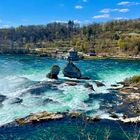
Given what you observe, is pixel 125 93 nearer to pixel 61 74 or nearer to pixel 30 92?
pixel 30 92

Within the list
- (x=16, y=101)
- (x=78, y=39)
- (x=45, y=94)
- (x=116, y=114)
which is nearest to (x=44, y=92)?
(x=45, y=94)

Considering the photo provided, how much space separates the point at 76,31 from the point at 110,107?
14923 centimetres

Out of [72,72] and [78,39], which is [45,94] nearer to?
[72,72]

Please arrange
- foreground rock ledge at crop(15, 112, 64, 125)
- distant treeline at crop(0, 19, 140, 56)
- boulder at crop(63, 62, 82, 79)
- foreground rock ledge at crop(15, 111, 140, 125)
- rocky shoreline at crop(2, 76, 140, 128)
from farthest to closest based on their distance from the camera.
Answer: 1. distant treeline at crop(0, 19, 140, 56)
2. boulder at crop(63, 62, 82, 79)
3. rocky shoreline at crop(2, 76, 140, 128)
4. foreground rock ledge at crop(15, 111, 140, 125)
5. foreground rock ledge at crop(15, 112, 64, 125)

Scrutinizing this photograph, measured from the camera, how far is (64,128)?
41062 mm

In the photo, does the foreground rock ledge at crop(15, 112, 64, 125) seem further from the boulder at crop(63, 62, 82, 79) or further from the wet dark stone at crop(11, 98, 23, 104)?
the boulder at crop(63, 62, 82, 79)

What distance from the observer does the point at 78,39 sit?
175 metres

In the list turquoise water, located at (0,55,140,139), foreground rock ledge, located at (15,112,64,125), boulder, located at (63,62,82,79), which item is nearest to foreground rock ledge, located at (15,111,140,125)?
foreground rock ledge, located at (15,112,64,125)

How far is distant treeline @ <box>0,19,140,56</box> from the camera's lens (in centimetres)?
14875

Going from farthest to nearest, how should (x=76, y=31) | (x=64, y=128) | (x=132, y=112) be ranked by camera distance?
(x=76, y=31), (x=132, y=112), (x=64, y=128)

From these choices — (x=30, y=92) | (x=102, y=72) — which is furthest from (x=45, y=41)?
(x=30, y=92)

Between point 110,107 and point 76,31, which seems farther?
point 76,31

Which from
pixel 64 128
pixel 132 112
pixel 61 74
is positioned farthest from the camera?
pixel 61 74

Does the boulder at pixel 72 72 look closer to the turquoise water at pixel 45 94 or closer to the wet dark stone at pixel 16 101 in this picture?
the turquoise water at pixel 45 94
